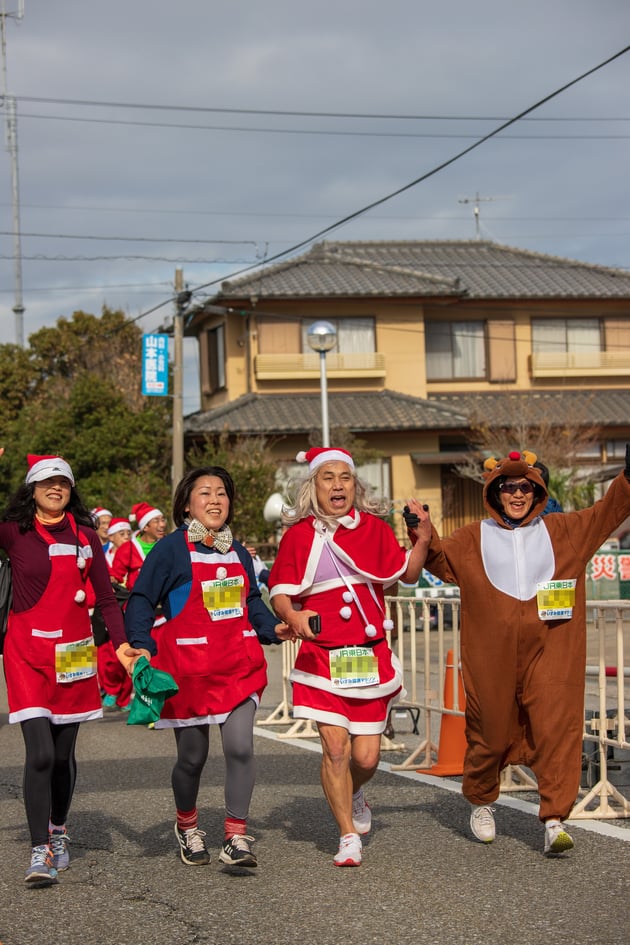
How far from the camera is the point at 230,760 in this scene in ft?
20.4

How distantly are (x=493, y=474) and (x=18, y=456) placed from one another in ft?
96.6

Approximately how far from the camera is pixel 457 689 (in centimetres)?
876

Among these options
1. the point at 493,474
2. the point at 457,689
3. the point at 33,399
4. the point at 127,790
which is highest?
the point at 33,399

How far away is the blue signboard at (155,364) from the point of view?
29547 millimetres

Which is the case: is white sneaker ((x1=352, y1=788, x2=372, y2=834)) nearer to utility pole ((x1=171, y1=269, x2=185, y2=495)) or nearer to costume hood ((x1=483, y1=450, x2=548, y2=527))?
costume hood ((x1=483, y1=450, x2=548, y2=527))

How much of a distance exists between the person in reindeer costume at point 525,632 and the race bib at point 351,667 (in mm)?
537

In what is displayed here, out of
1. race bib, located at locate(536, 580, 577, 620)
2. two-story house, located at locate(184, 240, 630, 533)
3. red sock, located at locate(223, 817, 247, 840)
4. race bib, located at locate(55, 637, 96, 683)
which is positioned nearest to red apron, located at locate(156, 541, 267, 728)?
race bib, located at locate(55, 637, 96, 683)

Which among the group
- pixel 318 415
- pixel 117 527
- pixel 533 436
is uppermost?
pixel 318 415

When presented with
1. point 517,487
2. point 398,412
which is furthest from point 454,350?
point 517,487

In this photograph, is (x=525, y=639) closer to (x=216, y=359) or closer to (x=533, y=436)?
(x=533, y=436)

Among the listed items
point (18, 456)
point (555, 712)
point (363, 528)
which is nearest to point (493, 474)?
point (363, 528)

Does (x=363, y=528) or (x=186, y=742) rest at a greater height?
(x=363, y=528)

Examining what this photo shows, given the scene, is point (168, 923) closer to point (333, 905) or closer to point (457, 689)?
point (333, 905)

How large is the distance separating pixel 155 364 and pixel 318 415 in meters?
4.47
